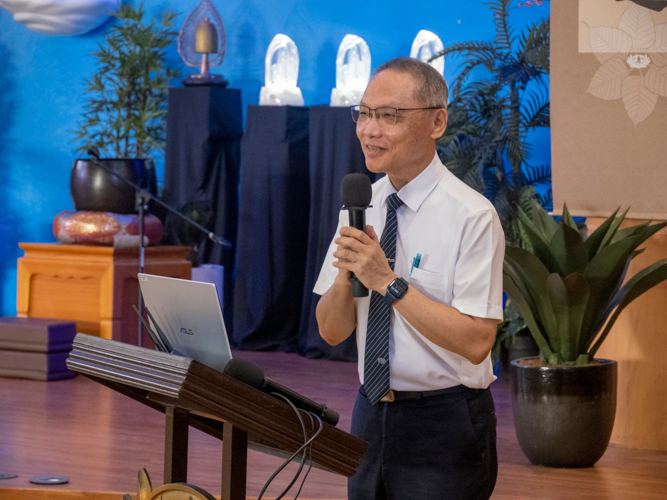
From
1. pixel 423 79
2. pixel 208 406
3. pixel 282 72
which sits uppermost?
pixel 282 72

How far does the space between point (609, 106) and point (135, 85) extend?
143 inches

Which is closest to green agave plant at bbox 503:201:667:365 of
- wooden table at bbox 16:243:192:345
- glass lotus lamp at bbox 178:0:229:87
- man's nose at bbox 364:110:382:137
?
man's nose at bbox 364:110:382:137

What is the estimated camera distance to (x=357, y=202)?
1607 mm

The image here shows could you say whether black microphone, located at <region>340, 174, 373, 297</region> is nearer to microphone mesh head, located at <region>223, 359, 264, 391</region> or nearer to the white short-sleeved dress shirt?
the white short-sleeved dress shirt

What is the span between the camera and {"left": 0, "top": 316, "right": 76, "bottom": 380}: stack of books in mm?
4730

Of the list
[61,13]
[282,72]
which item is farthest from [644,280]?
[61,13]

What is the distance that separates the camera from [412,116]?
5.51 ft

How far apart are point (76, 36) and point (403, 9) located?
8.82 feet

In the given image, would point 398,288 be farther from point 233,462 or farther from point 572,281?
point 572,281

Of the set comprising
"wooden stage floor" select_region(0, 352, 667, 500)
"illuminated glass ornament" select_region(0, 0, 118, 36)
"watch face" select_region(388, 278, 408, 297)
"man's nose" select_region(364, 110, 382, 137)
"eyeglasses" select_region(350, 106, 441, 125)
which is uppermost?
"illuminated glass ornament" select_region(0, 0, 118, 36)

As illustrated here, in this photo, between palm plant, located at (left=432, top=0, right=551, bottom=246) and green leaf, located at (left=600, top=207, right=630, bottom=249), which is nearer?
green leaf, located at (left=600, top=207, right=630, bottom=249)

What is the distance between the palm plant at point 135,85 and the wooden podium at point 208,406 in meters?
4.53

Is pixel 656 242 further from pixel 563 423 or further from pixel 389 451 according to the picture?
pixel 389 451

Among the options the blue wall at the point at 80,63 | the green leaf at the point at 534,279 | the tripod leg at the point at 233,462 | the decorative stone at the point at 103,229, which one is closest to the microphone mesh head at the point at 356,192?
the tripod leg at the point at 233,462
